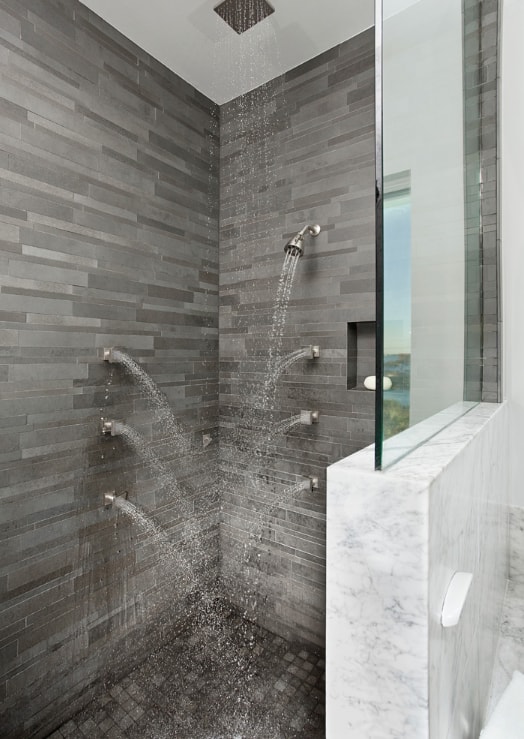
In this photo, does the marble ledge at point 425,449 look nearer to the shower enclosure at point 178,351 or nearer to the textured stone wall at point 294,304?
the shower enclosure at point 178,351

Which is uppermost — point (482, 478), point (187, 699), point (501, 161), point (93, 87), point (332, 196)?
point (93, 87)

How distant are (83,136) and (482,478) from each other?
1790 millimetres

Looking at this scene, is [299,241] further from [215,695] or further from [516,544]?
[215,695]

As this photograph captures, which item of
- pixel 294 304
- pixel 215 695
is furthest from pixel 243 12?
pixel 215 695

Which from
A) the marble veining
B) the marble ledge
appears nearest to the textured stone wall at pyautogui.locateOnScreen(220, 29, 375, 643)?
the marble veining

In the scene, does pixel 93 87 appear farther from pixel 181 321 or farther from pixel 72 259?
pixel 181 321

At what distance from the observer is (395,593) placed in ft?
1.61

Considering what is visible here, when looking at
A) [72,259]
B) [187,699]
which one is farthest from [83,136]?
[187,699]

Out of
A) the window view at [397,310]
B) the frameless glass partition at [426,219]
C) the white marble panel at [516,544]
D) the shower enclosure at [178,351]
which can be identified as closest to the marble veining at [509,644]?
the white marble panel at [516,544]

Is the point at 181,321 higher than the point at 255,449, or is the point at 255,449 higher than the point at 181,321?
the point at 181,321

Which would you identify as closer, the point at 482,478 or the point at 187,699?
the point at 482,478

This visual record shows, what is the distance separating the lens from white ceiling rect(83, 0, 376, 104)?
5.32 ft

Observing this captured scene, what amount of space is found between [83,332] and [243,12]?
4.78ft

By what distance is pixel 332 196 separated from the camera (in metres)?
1.83
